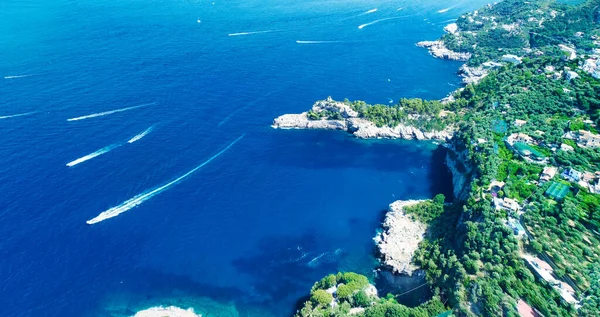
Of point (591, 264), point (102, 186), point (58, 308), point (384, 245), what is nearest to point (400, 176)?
point (384, 245)

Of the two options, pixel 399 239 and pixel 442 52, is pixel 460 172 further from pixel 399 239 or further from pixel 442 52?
pixel 442 52

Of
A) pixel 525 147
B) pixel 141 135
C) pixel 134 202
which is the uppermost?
pixel 141 135

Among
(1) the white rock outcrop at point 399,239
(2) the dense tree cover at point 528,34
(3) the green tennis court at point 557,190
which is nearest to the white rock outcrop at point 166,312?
(1) the white rock outcrop at point 399,239

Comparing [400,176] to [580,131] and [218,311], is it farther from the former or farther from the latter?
[218,311]

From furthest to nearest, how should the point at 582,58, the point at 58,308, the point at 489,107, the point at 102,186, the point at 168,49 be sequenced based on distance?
the point at 168,49 < the point at 582,58 < the point at 489,107 < the point at 102,186 < the point at 58,308

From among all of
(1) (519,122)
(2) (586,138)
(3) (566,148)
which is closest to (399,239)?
(3) (566,148)

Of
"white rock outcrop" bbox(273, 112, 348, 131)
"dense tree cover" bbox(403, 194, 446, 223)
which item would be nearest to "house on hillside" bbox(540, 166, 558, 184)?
"dense tree cover" bbox(403, 194, 446, 223)

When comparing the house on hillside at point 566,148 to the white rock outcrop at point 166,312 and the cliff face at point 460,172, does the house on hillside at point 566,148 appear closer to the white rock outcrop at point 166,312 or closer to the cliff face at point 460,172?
the cliff face at point 460,172
